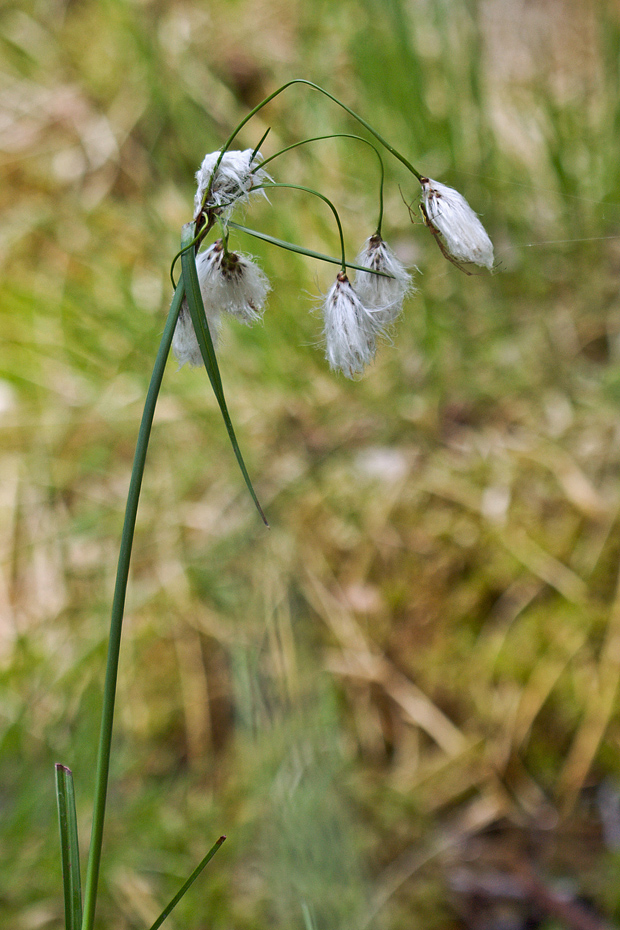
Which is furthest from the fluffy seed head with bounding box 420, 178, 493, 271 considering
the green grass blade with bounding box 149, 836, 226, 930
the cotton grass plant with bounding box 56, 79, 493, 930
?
the green grass blade with bounding box 149, 836, 226, 930

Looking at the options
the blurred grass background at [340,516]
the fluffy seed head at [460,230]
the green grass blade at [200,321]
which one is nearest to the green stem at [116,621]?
the green grass blade at [200,321]

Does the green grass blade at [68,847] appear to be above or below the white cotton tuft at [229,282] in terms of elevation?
below

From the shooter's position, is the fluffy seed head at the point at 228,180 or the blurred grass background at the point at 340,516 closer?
the fluffy seed head at the point at 228,180

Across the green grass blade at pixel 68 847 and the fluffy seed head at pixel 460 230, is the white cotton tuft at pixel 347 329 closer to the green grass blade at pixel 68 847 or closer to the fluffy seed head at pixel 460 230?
the fluffy seed head at pixel 460 230

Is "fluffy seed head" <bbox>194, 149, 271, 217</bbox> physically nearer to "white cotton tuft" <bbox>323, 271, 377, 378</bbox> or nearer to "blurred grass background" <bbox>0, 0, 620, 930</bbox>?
"white cotton tuft" <bbox>323, 271, 377, 378</bbox>

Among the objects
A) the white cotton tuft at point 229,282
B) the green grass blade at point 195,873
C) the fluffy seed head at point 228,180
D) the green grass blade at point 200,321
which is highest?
the fluffy seed head at point 228,180

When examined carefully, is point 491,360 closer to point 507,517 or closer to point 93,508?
point 507,517
